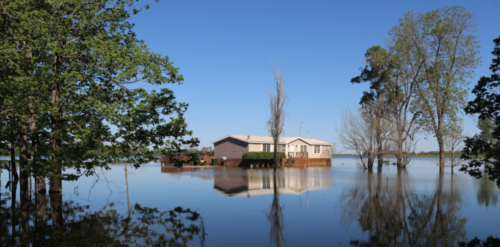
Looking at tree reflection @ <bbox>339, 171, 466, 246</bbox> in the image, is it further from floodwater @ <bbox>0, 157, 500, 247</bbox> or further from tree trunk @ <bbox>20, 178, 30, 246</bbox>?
tree trunk @ <bbox>20, 178, 30, 246</bbox>

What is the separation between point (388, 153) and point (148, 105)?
Result: 32.5 m

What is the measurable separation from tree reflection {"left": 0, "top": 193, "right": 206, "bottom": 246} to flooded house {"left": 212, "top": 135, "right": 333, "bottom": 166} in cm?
3897

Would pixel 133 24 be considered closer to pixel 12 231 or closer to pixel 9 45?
pixel 9 45

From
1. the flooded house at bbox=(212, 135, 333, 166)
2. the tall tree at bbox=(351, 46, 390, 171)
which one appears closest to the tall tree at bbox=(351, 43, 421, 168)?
the tall tree at bbox=(351, 46, 390, 171)

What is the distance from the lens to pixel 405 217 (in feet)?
46.9

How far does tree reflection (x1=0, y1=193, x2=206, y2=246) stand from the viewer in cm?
1102

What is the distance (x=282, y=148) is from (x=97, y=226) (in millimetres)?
47716

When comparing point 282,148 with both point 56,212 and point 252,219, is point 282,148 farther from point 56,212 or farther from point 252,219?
point 56,212

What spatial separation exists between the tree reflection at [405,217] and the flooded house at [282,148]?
3441 cm

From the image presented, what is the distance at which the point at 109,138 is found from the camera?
15.2m

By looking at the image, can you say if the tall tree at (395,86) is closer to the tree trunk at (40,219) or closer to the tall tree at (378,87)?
the tall tree at (378,87)

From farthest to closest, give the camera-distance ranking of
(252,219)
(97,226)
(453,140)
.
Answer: (453,140), (252,219), (97,226)

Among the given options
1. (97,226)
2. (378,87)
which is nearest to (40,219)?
(97,226)

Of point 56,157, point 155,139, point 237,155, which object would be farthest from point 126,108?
point 237,155
